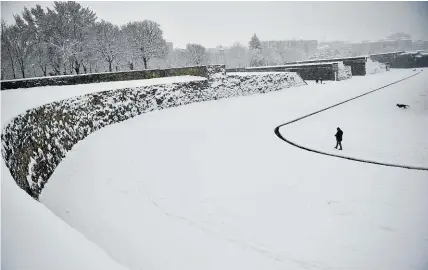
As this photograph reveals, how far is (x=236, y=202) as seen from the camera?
7305mm

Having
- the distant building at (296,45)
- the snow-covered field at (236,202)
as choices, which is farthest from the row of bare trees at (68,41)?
Result: the distant building at (296,45)

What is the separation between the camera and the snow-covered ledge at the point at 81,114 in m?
7.92

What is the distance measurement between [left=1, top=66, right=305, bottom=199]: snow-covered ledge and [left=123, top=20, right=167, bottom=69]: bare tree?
22.4 meters

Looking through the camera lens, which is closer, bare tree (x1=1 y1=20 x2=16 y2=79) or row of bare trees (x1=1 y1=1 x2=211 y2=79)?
row of bare trees (x1=1 y1=1 x2=211 y2=79)

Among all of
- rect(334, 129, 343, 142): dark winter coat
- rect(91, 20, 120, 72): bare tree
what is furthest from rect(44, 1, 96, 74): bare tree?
rect(334, 129, 343, 142): dark winter coat

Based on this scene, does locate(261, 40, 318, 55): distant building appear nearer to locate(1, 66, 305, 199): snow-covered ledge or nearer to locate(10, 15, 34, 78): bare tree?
locate(10, 15, 34, 78): bare tree

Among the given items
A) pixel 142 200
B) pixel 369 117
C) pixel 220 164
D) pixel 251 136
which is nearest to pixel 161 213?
pixel 142 200

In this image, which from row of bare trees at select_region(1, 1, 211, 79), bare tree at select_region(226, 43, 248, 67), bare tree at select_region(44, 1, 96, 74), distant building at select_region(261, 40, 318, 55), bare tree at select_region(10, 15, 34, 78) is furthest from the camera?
distant building at select_region(261, 40, 318, 55)

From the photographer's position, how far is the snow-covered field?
5285 millimetres

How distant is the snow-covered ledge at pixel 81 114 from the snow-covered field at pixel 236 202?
621 millimetres

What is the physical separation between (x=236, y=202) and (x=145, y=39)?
4386 cm

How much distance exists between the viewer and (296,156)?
10727mm

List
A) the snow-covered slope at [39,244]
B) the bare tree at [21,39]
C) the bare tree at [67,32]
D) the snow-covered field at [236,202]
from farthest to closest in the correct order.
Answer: the bare tree at [21,39], the bare tree at [67,32], the snow-covered field at [236,202], the snow-covered slope at [39,244]

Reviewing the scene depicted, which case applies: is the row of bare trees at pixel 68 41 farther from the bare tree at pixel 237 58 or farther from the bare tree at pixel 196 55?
the bare tree at pixel 237 58
